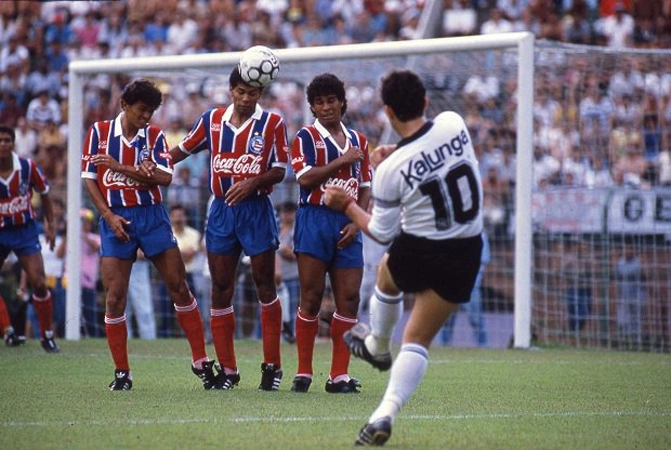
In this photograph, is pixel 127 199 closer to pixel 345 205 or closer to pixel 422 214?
pixel 345 205

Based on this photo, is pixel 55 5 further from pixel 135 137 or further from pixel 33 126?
pixel 135 137

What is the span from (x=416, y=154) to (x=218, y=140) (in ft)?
9.82

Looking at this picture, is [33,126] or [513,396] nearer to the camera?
[513,396]

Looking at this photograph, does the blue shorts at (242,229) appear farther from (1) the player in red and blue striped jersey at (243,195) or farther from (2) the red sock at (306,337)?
(2) the red sock at (306,337)

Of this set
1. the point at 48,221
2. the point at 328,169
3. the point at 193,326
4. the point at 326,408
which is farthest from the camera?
the point at 48,221

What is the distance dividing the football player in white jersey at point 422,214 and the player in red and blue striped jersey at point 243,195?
247 cm

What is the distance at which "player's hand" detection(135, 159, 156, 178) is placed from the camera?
9195mm

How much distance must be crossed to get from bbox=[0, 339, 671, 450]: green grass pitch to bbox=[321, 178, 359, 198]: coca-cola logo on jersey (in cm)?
152

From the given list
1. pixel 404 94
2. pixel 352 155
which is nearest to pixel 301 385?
pixel 352 155

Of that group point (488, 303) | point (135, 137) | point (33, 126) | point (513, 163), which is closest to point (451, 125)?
point (135, 137)

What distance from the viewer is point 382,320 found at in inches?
278

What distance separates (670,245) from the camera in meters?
15.7

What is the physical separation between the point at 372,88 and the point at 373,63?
2.80 meters

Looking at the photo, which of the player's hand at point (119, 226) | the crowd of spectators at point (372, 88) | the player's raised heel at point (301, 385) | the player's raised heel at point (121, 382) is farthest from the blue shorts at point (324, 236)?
the crowd of spectators at point (372, 88)
